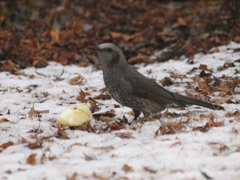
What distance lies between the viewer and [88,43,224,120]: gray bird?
15.9 ft

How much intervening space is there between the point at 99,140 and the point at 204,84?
314 centimetres

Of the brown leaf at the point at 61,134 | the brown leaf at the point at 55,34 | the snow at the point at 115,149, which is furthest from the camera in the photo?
the brown leaf at the point at 55,34

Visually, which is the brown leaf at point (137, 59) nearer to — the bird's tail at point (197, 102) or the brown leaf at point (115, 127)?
the bird's tail at point (197, 102)

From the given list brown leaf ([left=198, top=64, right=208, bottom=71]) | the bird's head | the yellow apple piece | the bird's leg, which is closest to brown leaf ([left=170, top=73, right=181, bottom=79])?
brown leaf ([left=198, top=64, right=208, bottom=71])

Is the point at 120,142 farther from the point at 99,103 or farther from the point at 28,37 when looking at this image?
the point at 28,37

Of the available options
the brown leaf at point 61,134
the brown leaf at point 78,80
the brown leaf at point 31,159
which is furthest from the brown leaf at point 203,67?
the brown leaf at point 31,159

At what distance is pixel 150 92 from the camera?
505cm

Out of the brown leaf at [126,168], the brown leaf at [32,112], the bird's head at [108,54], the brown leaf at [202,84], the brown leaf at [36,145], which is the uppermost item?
the bird's head at [108,54]

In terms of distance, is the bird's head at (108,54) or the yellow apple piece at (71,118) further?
the bird's head at (108,54)

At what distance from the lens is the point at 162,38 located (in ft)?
30.7

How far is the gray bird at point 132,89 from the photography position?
4.84m

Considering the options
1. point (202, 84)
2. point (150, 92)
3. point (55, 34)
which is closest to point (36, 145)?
point (150, 92)

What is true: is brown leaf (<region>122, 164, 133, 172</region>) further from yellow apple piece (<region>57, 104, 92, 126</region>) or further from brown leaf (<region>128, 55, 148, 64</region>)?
brown leaf (<region>128, 55, 148, 64</region>)

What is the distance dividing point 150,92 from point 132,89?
0.35 metres
